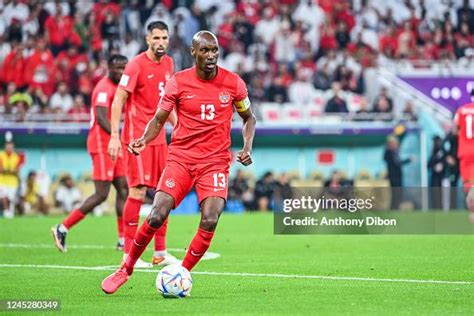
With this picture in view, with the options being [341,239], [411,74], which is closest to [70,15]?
[411,74]

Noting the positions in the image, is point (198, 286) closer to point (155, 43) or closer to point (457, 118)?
point (155, 43)

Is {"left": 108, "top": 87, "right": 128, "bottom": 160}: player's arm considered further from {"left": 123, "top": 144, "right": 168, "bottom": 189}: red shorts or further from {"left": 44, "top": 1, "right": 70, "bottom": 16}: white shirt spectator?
{"left": 44, "top": 1, "right": 70, "bottom": 16}: white shirt spectator

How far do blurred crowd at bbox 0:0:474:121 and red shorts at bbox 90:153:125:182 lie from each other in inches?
473

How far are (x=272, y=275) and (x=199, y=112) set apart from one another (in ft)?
8.18

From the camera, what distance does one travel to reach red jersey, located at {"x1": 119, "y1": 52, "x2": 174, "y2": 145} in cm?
1421

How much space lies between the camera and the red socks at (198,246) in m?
11.2

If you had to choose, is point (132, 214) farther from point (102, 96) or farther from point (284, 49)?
point (284, 49)

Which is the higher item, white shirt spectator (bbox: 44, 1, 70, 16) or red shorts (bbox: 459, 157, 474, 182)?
white shirt spectator (bbox: 44, 1, 70, 16)

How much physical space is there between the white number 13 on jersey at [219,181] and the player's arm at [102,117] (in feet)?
18.1

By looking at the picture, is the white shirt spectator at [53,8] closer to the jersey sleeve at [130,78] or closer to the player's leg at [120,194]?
the player's leg at [120,194]

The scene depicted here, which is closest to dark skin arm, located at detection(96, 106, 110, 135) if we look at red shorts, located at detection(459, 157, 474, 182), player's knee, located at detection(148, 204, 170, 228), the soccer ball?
player's knee, located at detection(148, 204, 170, 228)

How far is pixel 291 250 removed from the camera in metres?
17.0

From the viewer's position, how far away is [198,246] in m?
11.2

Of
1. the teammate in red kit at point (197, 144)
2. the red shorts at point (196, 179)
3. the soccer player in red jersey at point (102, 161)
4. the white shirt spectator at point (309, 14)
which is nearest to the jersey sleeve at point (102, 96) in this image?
the soccer player in red jersey at point (102, 161)
